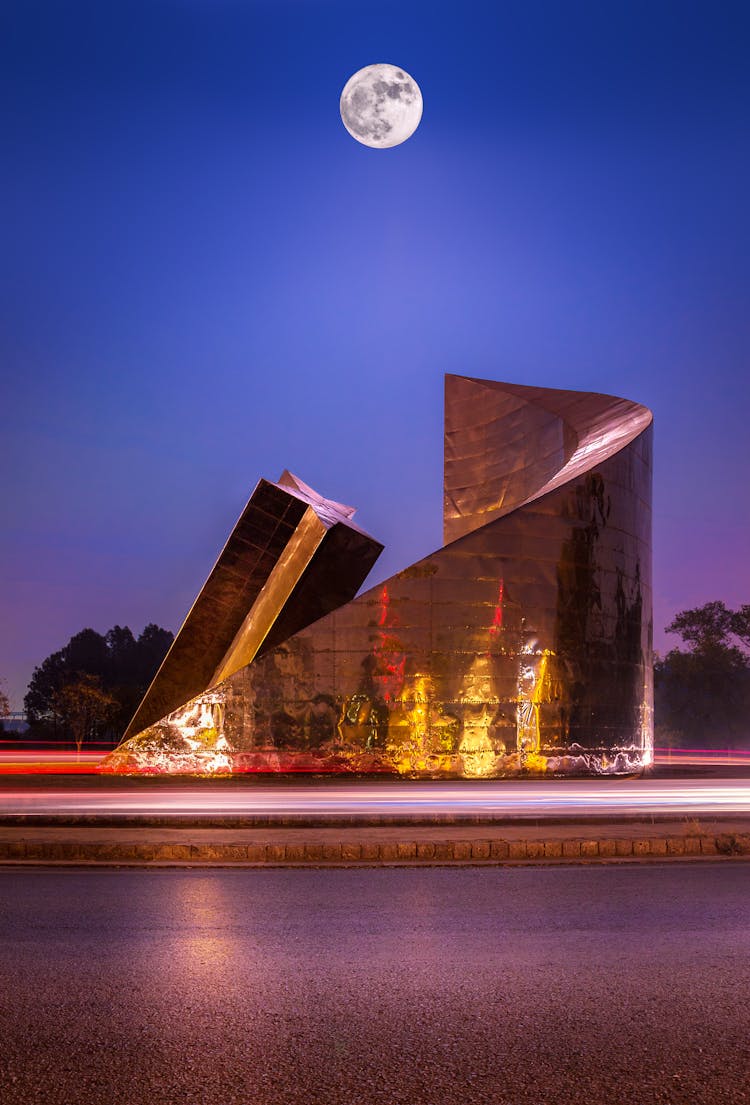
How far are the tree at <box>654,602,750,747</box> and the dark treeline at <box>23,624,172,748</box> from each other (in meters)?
39.7

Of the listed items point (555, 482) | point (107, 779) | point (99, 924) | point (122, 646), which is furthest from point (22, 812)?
point (122, 646)

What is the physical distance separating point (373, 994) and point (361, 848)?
5267 mm

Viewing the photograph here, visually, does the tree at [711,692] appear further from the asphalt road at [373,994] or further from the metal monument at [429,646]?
the asphalt road at [373,994]

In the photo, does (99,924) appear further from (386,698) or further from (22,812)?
(386,698)

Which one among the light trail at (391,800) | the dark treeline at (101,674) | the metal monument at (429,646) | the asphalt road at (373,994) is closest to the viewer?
the asphalt road at (373,994)

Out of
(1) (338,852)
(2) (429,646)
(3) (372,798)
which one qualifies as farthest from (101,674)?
(1) (338,852)

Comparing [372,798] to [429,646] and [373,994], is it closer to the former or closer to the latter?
[429,646]

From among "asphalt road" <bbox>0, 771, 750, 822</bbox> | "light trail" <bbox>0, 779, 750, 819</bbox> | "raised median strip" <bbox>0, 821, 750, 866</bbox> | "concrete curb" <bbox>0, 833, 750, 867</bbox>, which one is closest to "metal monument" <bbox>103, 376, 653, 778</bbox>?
"asphalt road" <bbox>0, 771, 750, 822</bbox>

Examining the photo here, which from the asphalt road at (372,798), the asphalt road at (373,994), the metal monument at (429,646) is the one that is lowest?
the asphalt road at (372,798)

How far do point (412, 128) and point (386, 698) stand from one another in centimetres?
2023

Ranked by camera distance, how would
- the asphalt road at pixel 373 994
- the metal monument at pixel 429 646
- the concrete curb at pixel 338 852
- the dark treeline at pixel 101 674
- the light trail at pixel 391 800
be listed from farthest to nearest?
the dark treeline at pixel 101 674 < the metal monument at pixel 429 646 < the light trail at pixel 391 800 < the concrete curb at pixel 338 852 < the asphalt road at pixel 373 994

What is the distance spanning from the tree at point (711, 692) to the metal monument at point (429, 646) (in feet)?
178

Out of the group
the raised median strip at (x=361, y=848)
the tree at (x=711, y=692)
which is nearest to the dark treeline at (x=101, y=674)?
the tree at (x=711, y=692)

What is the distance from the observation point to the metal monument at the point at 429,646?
75.3 ft
